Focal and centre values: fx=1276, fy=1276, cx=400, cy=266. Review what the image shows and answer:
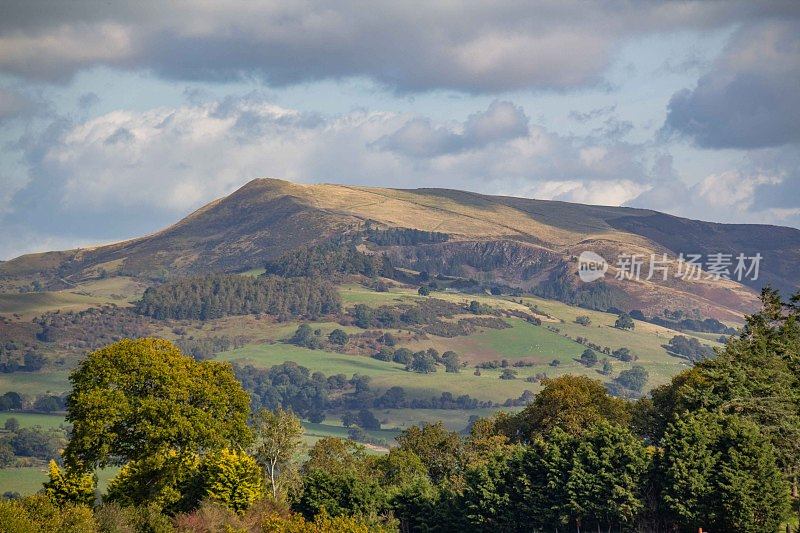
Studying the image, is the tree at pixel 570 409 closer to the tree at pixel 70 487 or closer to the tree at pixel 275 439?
the tree at pixel 275 439

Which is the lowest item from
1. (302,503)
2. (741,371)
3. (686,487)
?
(302,503)

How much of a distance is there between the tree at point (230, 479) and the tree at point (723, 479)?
3692 cm

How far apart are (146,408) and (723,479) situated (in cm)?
5187

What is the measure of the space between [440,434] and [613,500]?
57577 millimetres

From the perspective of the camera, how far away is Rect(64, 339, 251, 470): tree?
117 m

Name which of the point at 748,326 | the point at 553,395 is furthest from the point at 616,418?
the point at 748,326

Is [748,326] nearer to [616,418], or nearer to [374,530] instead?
[616,418]

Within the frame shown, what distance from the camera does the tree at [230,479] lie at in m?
114

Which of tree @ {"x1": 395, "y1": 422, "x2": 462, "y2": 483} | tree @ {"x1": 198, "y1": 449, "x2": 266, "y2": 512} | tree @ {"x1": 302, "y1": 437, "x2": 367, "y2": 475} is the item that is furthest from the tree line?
tree @ {"x1": 395, "y1": 422, "x2": 462, "y2": 483}

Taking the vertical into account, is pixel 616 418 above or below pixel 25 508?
above

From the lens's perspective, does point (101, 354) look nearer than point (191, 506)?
No

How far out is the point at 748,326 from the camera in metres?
153

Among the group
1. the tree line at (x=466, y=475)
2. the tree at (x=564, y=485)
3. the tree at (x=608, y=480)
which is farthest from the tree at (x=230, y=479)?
the tree at (x=608, y=480)

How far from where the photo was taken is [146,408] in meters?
117
